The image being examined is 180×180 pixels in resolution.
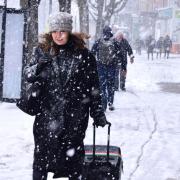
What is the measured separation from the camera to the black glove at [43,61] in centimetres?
405

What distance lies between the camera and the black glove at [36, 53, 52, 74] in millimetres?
4047

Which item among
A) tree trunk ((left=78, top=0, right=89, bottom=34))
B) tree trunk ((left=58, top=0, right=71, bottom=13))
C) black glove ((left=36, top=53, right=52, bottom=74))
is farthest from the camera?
tree trunk ((left=78, top=0, right=89, bottom=34))

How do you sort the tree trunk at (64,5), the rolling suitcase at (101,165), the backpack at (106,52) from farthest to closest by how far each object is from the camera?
the tree trunk at (64,5), the backpack at (106,52), the rolling suitcase at (101,165)

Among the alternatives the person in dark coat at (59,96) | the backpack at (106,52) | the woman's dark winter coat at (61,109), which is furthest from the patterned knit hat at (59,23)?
the backpack at (106,52)

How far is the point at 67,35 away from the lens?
410 centimetres

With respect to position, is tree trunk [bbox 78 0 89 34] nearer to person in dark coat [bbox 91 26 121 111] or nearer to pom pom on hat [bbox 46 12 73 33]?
person in dark coat [bbox 91 26 121 111]

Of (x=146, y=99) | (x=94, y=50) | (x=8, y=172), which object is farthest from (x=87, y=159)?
(x=146, y=99)

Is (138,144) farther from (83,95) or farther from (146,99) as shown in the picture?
(146,99)

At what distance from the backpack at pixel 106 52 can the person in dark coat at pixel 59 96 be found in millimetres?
6301

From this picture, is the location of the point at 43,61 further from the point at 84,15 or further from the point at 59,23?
the point at 84,15

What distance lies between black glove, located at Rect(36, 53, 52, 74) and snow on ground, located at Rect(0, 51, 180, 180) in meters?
2.16

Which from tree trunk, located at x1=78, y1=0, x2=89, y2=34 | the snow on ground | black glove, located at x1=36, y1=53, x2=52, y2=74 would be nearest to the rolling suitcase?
black glove, located at x1=36, y1=53, x2=52, y2=74

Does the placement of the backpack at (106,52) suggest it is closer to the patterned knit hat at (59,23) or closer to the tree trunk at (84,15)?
the patterned knit hat at (59,23)

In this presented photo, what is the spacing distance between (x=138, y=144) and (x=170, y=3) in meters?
51.6
